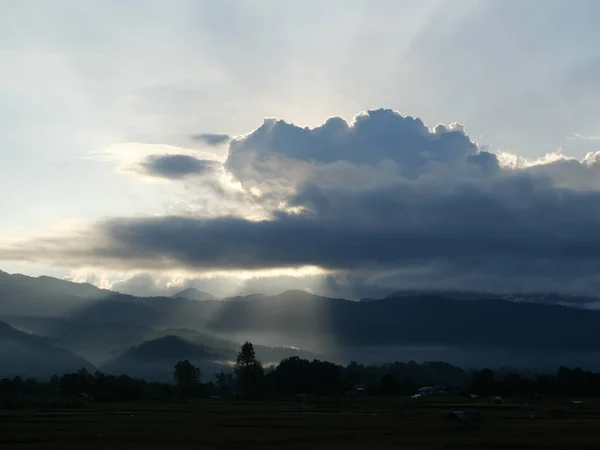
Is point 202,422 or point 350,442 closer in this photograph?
point 350,442

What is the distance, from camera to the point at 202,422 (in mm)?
91500

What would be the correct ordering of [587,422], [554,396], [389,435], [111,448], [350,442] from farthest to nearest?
[554,396]
[587,422]
[389,435]
[350,442]
[111,448]

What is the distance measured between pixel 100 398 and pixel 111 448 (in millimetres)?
144799

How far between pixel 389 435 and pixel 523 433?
45.8ft

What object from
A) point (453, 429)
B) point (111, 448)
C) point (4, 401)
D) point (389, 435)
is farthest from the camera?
point (4, 401)

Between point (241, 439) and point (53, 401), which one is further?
point (53, 401)

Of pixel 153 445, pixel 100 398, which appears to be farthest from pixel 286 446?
pixel 100 398

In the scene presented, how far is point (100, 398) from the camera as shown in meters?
197

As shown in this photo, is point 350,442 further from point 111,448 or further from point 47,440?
point 47,440

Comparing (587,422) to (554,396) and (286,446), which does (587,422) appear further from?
(554,396)

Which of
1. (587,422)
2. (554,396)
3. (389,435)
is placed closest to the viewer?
(389,435)

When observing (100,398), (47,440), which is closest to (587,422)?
(47,440)

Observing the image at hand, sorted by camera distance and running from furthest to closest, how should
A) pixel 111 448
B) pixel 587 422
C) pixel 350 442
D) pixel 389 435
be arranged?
1. pixel 587 422
2. pixel 389 435
3. pixel 350 442
4. pixel 111 448

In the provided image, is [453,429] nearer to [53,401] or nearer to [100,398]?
[53,401]
